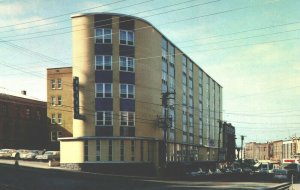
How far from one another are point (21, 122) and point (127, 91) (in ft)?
106

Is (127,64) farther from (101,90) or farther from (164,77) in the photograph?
(164,77)

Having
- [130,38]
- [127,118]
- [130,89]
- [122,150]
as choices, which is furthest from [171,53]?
[122,150]

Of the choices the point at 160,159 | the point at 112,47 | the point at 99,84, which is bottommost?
the point at 160,159

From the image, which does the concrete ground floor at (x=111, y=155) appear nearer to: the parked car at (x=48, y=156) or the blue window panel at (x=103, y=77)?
the blue window panel at (x=103, y=77)

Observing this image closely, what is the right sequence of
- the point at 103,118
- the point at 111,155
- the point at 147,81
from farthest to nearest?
the point at 147,81 → the point at 103,118 → the point at 111,155

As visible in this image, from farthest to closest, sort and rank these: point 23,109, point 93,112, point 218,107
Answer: point 218,107 < point 23,109 < point 93,112

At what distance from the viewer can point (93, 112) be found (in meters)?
49.9

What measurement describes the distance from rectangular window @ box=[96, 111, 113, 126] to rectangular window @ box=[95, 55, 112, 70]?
18.7ft

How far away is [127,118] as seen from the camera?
2029 inches

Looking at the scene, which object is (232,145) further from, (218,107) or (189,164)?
(189,164)

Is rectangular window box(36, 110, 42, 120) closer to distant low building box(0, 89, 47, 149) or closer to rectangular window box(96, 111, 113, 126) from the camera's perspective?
distant low building box(0, 89, 47, 149)

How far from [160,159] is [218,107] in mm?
49576

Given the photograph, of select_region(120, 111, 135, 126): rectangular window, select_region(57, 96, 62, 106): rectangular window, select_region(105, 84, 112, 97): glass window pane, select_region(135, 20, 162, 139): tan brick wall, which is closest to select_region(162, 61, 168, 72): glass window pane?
select_region(135, 20, 162, 139): tan brick wall

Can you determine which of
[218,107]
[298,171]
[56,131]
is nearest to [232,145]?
[218,107]
